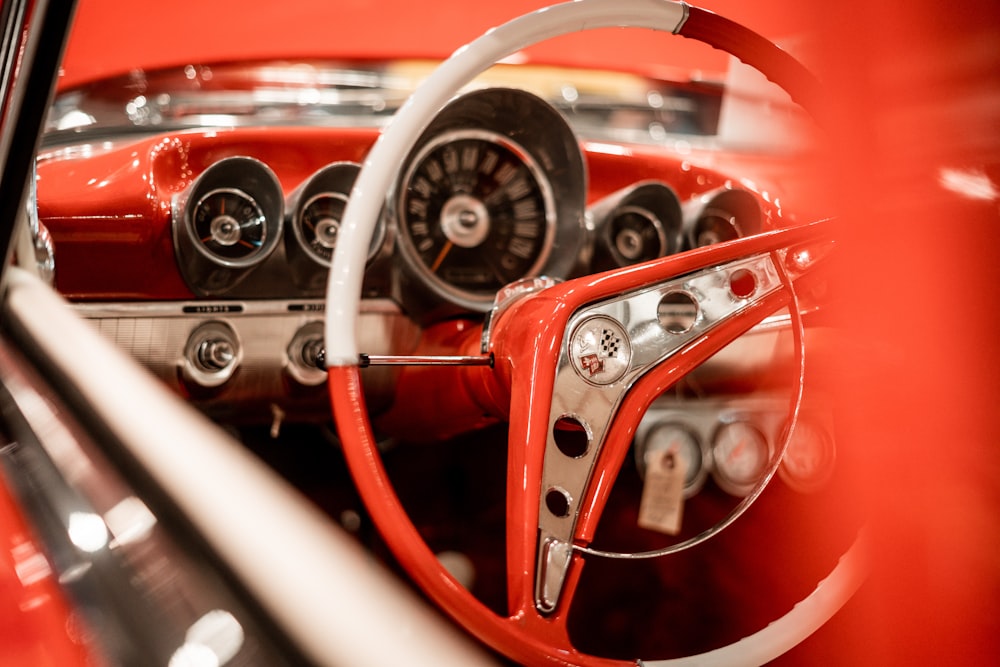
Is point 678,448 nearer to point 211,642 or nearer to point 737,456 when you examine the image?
point 737,456

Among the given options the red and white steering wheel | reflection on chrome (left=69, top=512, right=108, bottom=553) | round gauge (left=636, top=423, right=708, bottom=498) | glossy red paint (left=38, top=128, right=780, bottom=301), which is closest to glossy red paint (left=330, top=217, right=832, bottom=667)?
the red and white steering wheel

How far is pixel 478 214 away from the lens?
1569 mm

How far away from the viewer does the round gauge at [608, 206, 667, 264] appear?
1652 millimetres

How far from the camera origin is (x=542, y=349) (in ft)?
2.95

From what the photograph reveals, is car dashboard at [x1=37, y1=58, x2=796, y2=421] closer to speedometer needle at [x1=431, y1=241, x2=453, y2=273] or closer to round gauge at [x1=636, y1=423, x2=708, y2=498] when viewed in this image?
speedometer needle at [x1=431, y1=241, x2=453, y2=273]

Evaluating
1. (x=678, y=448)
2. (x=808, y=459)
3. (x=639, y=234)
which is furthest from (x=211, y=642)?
(x=678, y=448)

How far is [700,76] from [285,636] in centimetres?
220

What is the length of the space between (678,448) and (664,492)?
0.11 metres

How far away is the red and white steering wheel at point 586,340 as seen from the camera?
2.85ft

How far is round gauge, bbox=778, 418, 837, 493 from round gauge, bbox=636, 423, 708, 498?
67cm

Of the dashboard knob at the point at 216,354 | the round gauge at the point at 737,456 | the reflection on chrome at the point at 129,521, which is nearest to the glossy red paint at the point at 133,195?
the dashboard knob at the point at 216,354

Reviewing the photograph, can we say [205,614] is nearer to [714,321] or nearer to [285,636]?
[285,636]

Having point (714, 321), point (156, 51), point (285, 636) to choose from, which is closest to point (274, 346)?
point (714, 321)

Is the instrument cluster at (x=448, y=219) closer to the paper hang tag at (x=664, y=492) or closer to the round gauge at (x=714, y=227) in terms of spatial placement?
the round gauge at (x=714, y=227)
